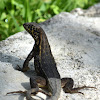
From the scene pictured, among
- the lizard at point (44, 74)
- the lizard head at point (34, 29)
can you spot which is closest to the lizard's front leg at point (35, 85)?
the lizard at point (44, 74)

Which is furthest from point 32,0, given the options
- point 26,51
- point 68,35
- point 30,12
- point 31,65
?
point 31,65

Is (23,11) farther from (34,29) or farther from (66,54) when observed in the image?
(34,29)

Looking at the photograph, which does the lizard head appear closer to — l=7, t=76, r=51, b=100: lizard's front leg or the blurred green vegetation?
l=7, t=76, r=51, b=100: lizard's front leg

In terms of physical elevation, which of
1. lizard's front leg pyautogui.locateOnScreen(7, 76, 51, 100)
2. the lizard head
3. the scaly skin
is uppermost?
the lizard head

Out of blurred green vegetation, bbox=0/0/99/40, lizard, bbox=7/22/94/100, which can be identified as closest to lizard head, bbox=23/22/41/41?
lizard, bbox=7/22/94/100

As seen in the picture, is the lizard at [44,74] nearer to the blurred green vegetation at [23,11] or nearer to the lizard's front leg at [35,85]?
the lizard's front leg at [35,85]

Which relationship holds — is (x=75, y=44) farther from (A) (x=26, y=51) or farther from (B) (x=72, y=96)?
(B) (x=72, y=96)
